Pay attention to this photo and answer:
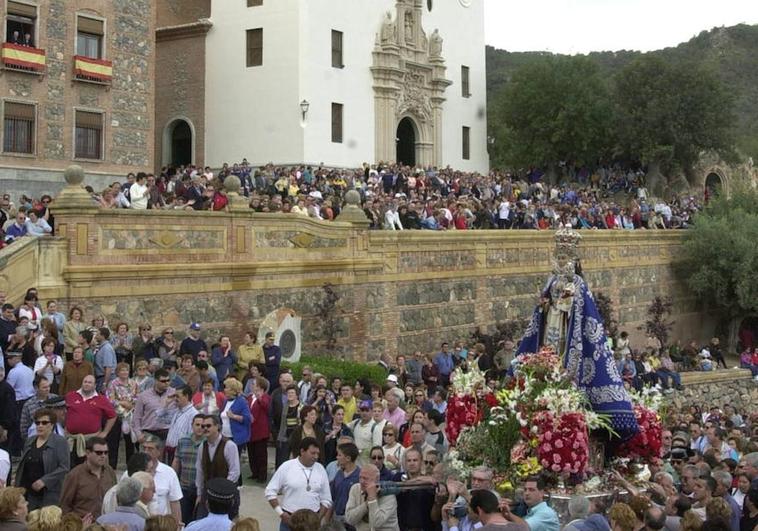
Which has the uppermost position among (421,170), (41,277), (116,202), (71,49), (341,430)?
(71,49)

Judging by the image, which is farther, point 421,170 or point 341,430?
point 421,170

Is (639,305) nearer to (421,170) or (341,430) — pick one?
(421,170)

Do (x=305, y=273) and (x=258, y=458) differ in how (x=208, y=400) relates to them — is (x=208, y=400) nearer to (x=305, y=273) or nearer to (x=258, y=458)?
(x=258, y=458)

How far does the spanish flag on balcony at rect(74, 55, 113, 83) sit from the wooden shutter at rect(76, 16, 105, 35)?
0.78m

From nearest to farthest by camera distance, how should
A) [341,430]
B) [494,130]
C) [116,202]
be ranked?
[341,430], [116,202], [494,130]

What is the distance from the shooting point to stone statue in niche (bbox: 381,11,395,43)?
35897 millimetres

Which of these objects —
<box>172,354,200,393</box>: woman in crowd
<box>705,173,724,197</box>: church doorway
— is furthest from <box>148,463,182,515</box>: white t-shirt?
<box>705,173,724,197</box>: church doorway

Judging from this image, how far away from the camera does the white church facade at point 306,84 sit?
3278 cm

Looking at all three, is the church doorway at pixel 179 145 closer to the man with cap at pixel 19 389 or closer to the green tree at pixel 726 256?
the green tree at pixel 726 256

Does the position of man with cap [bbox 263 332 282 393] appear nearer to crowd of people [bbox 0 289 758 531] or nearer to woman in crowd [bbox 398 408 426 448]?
crowd of people [bbox 0 289 758 531]

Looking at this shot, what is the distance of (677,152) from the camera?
151ft

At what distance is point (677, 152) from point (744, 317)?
29.1 feet

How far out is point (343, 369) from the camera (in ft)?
70.3

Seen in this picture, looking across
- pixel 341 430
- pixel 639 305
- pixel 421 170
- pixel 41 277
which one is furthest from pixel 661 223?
pixel 341 430
